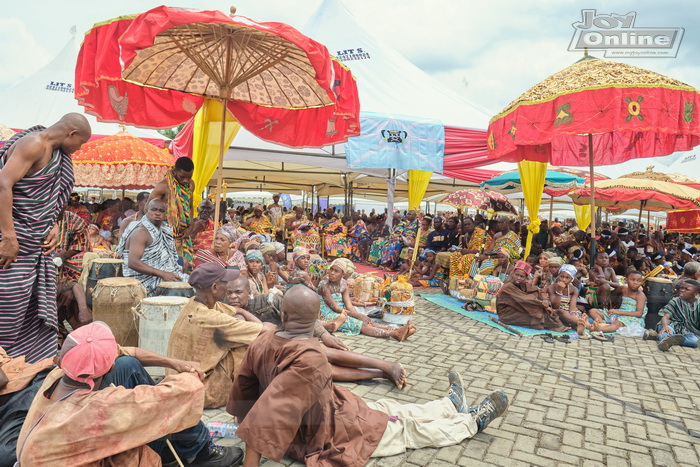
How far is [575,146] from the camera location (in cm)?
922

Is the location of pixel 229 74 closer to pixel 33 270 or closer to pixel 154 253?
pixel 154 253

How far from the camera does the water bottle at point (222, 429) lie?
2.97 metres

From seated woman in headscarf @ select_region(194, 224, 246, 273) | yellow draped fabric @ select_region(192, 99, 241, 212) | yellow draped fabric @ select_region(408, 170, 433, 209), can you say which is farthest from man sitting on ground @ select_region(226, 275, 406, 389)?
yellow draped fabric @ select_region(408, 170, 433, 209)

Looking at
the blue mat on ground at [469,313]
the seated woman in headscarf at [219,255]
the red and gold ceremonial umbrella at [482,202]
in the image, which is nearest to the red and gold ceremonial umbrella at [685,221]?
the red and gold ceremonial umbrella at [482,202]

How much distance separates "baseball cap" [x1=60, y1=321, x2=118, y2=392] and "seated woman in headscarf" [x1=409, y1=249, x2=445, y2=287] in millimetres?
8650

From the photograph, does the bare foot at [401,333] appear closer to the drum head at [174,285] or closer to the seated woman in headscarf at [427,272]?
the drum head at [174,285]

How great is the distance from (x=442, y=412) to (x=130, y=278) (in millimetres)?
2984

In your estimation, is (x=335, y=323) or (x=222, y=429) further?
(x=335, y=323)

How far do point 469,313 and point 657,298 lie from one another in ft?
8.96

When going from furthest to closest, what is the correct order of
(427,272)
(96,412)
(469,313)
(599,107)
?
1. (427,272)
2. (469,313)
3. (599,107)
4. (96,412)

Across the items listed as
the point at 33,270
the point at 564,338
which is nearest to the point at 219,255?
the point at 33,270

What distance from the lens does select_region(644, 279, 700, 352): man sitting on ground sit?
5.85 meters

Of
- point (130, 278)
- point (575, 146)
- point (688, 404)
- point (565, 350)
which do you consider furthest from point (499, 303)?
point (130, 278)

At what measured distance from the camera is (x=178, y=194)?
4.94m
